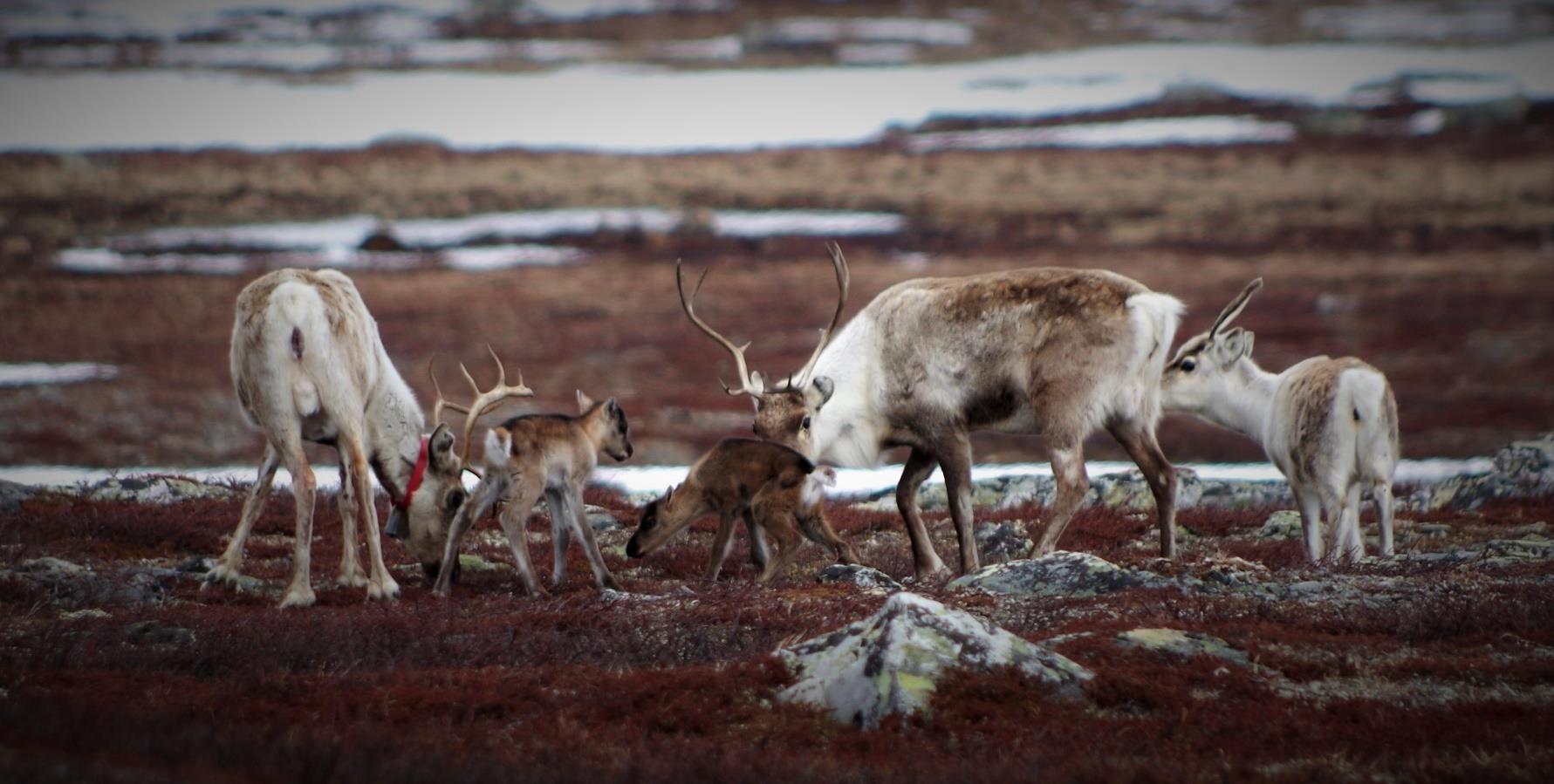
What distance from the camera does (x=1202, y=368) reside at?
14.8m

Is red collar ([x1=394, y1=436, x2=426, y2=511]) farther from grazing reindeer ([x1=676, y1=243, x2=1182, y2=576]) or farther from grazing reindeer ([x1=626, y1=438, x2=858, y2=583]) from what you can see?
grazing reindeer ([x1=676, y1=243, x2=1182, y2=576])

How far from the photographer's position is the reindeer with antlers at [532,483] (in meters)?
11.3

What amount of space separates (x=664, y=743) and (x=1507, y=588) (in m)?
6.48

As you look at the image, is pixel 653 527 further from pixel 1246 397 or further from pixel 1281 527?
pixel 1281 527

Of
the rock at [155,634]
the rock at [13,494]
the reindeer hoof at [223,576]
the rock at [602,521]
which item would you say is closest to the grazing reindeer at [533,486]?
the reindeer hoof at [223,576]

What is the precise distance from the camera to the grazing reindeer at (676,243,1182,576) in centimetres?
1184

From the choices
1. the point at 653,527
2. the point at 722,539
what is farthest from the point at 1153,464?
the point at 653,527

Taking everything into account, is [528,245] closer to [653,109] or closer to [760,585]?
[653,109]

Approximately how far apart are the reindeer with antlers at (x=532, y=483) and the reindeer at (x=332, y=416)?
1.29 feet

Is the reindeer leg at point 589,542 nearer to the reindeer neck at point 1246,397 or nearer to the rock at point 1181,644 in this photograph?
the rock at point 1181,644

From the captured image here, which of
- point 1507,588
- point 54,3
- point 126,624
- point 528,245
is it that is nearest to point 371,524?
point 126,624

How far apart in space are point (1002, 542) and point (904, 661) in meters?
6.40

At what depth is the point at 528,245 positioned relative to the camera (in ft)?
133

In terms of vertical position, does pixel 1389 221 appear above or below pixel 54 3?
below
